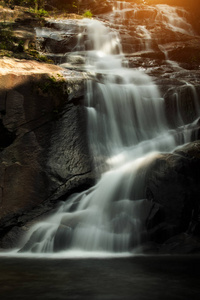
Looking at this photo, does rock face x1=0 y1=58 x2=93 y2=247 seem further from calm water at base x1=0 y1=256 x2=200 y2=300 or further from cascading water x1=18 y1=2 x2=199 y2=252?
calm water at base x1=0 y1=256 x2=200 y2=300

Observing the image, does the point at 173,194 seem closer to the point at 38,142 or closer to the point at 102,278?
the point at 102,278

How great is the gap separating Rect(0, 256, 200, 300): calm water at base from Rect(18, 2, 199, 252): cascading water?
101 cm

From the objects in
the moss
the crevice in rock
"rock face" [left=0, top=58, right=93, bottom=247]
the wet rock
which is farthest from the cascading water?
the crevice in rock

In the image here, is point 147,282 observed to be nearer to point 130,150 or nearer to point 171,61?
point 130,150

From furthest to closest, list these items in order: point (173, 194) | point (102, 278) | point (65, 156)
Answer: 1. point (65, 156)
2. point (173, 194)
3. point (102, 278)

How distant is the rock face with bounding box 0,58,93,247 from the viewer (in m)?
8.84

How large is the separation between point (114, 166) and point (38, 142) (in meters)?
2.65

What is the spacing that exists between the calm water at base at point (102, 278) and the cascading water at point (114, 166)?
39.7 inches

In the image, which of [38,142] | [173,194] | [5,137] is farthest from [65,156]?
[173,194]

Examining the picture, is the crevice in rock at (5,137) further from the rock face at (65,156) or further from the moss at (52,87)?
the moss at (52,87)

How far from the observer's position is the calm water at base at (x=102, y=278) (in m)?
3.81

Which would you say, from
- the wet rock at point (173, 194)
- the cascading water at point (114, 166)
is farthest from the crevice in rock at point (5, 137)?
the wet rock at point (173, 194)

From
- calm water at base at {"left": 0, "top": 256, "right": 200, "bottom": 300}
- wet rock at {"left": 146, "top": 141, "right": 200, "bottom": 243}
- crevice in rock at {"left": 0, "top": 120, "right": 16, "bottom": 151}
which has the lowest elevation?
calm water at base at {"left": 0, "top": 256, "right": 200, "bottom": 300}

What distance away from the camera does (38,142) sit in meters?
9.75
